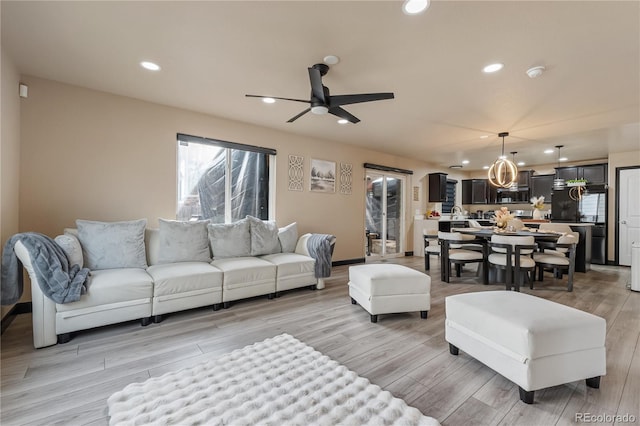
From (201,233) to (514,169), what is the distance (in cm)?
545

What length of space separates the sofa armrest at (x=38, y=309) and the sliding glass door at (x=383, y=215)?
5.42m

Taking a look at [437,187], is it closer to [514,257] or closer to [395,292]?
[514,257]

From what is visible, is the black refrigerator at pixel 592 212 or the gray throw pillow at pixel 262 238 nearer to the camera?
the gray throw pillow at pixel 262 238

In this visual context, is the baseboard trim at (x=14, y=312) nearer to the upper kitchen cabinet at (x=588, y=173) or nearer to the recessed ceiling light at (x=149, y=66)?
the recessed ceiling light at (x=149, y=66)

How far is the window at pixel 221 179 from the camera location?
165 inches

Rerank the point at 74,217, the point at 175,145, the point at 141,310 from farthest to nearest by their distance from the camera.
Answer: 1. the point at 175,145
2. the point at 74,217
3. the point at 141,310

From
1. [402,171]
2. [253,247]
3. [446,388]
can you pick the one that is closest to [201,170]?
[253,247]

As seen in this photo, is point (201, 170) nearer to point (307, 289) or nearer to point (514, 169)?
point (307, 289)

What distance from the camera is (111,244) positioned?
3.02 meters

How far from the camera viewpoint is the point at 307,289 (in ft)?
13.4

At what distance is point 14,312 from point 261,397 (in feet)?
10.4

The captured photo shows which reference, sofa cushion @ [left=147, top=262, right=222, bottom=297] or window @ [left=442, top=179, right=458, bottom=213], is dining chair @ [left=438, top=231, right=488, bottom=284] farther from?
window @ [left=442, top=179, right=458, bottom=213]

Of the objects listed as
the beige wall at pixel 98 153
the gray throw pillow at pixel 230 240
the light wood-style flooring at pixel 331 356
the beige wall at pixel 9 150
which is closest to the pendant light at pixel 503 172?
the light wood-style flooring at pixel 331 356

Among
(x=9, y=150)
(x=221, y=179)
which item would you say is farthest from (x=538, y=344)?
(x=9, y=150)
